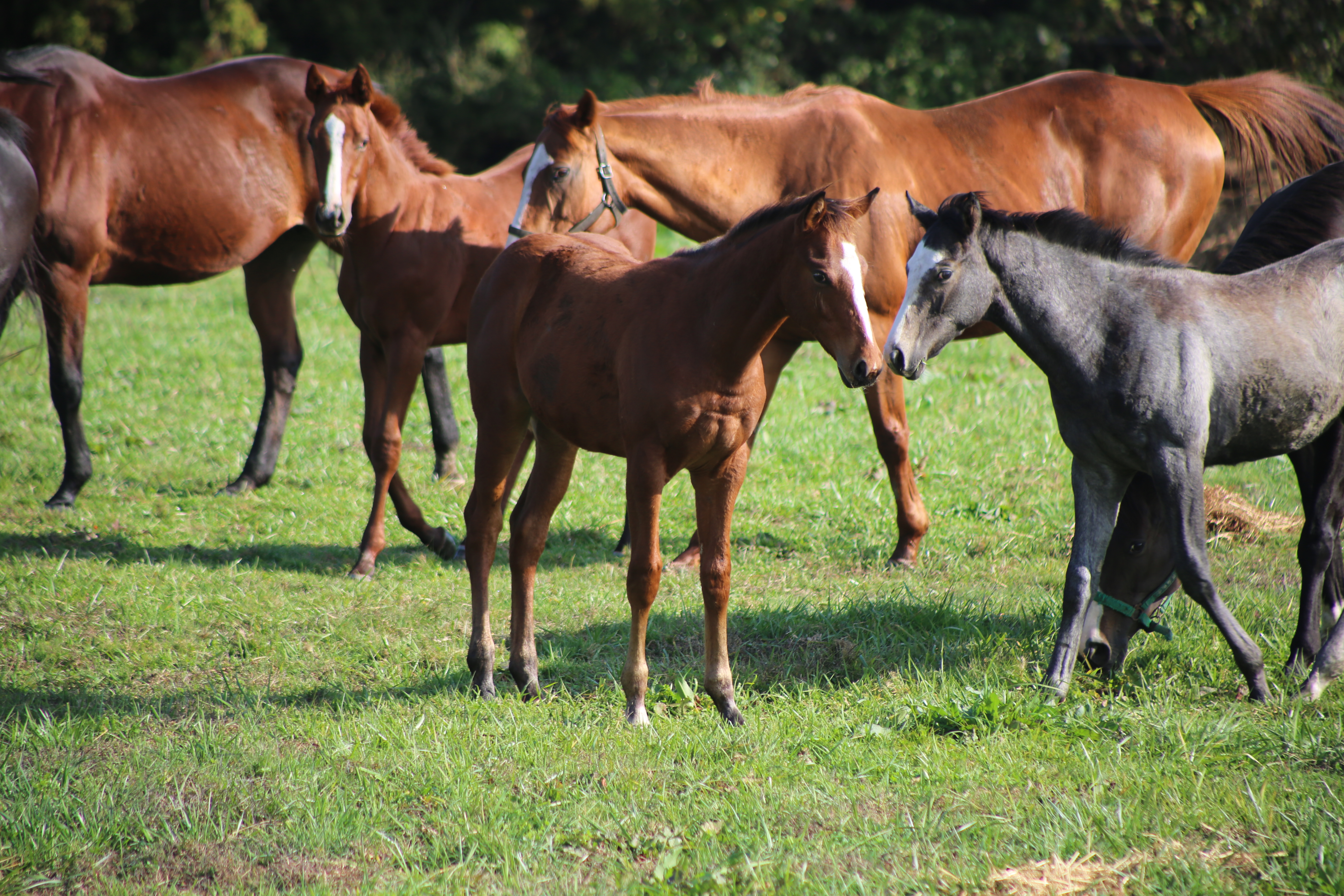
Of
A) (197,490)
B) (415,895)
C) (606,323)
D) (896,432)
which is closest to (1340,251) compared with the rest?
(896,432)

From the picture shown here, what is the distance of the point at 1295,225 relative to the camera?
4.54 meters

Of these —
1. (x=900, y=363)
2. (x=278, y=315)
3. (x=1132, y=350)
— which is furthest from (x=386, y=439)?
(x=1132, y=350)

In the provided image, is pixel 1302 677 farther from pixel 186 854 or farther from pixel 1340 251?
pixel 186 854

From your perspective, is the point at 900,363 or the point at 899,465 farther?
the point at 899,465

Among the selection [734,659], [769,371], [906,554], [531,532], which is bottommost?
[906,554]

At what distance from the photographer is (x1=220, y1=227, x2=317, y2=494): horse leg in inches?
287

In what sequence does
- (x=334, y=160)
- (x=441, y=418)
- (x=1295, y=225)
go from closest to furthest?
(x=1295, y=225), (x=334, y=160), (x=441, y=418)

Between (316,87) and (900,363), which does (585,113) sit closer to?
(316,87)

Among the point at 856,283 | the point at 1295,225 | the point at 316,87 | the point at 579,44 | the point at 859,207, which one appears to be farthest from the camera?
the point at 579,44

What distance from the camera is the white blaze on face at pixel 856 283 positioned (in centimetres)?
330

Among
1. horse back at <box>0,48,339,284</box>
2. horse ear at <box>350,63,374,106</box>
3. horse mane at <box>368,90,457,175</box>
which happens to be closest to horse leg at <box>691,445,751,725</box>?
horse ear at <box>350,63,374,106</box>

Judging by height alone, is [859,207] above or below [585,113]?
below

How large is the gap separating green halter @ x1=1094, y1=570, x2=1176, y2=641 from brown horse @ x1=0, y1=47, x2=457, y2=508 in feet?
14.8

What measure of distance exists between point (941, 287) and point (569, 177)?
7.66 feet
